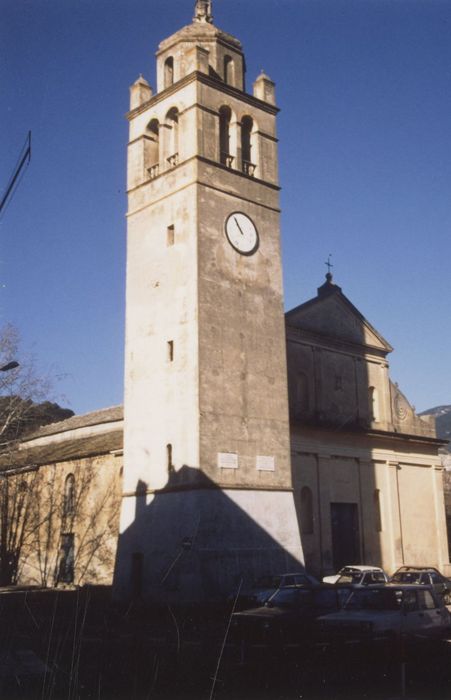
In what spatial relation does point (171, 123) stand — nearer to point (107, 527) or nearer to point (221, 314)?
point (221, 314)

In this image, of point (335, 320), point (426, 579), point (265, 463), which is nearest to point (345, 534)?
point (426, 579)

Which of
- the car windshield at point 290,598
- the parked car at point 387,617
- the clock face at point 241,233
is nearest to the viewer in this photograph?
the parked car at point 387,617

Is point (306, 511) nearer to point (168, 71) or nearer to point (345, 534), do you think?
point (345, 534)

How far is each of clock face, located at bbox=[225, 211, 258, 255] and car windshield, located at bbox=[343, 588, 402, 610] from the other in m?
→ 15.7

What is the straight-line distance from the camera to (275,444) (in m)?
27.0

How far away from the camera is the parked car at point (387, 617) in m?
13.4

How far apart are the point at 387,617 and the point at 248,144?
21.9 meters

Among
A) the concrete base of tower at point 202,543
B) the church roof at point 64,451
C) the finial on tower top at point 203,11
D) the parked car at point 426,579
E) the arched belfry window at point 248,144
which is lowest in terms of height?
the parked car at point 426,579

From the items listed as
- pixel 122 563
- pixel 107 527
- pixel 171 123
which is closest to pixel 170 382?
pixel 122 563

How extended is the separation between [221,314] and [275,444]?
5.27m

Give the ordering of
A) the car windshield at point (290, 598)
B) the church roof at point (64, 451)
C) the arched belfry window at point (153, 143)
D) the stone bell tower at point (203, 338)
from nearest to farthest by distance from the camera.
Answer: the car windshield at point (290, 598) → the stone bell tower at point (203, 338) → the arched belfry window at point (153, 143) → the church roof at point (64, 451)

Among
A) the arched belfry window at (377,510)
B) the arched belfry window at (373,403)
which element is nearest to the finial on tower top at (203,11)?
the arched belfry window at (373,403)

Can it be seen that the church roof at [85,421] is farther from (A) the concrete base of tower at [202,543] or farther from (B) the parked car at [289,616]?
(B) the parked car at [289,616]

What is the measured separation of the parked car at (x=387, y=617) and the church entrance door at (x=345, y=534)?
1645cm
